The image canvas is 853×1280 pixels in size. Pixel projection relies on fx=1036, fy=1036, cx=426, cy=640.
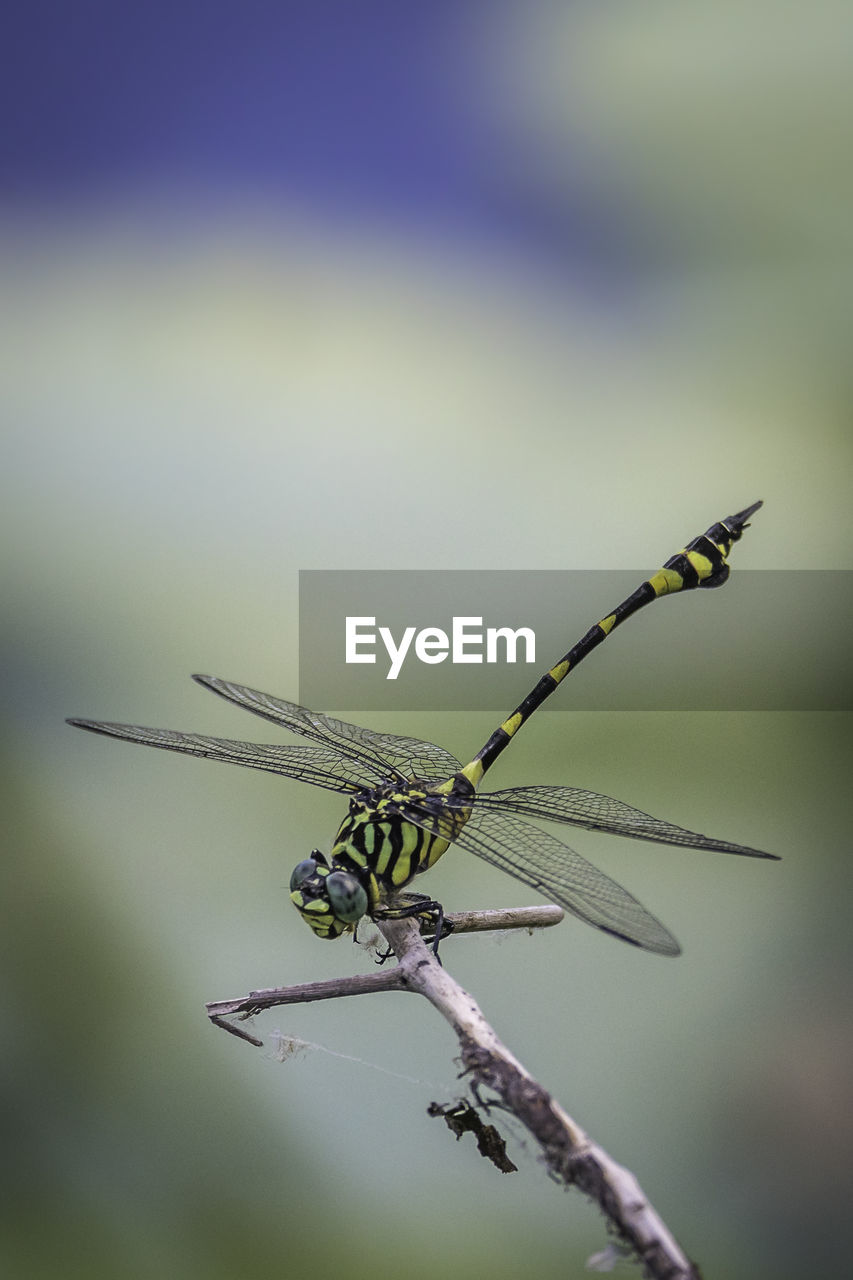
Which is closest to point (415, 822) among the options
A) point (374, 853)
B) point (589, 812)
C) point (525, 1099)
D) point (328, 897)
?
point (374, 853)

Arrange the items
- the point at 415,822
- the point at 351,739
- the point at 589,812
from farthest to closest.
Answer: the point at 351,739, the point at 589,812, the point at 415,822

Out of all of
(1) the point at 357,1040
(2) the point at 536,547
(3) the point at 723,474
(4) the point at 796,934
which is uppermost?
(3) the point at 723,474

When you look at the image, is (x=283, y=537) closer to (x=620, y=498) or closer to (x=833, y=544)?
(x=620, y=498)

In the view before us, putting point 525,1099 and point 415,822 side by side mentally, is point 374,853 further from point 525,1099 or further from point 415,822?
point 525,1099

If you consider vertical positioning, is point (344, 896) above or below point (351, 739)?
below

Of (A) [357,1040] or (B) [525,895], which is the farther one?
(B) [525,895]

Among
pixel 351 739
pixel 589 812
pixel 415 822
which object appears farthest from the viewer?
pixel 351 739

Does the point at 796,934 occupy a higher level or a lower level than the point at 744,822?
lower

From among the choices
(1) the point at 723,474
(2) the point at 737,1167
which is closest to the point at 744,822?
(2) the point at 737,1167
